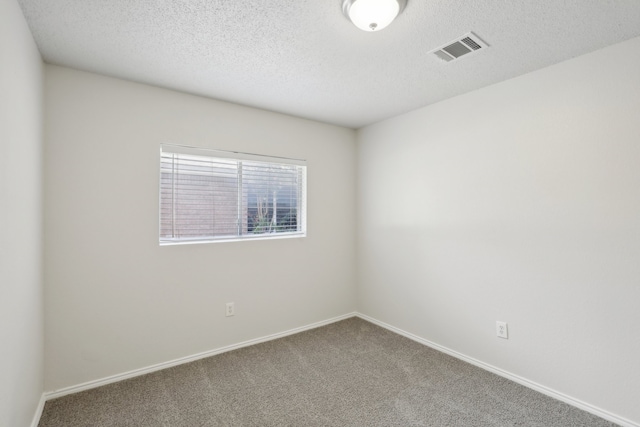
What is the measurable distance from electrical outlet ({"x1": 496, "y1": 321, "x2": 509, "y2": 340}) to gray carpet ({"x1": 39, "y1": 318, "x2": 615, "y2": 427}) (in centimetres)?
32

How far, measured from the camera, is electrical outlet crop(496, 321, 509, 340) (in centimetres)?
238

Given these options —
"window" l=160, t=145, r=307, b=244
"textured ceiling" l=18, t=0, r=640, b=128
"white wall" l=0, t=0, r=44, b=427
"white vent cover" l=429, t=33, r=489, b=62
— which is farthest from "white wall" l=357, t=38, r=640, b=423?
"white wall" l=0, t=0, r=44, b=427

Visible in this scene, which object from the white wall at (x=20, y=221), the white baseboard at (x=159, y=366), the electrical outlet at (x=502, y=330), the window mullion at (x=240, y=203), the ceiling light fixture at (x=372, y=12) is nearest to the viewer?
the white wall at (x=20, y=221)

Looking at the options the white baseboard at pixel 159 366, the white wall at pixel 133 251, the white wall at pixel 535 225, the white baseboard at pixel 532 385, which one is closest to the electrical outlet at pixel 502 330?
the white wall at pixel 535 225

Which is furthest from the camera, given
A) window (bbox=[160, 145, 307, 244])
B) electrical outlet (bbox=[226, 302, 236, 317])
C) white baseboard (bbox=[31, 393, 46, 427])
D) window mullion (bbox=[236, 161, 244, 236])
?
window mullion (bbox=[236, 161, 244, 236])

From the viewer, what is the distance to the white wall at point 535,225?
1.87 m

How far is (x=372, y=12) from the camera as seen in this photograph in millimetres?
1507

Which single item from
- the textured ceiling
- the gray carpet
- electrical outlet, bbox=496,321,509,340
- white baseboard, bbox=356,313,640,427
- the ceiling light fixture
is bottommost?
the gray carpet

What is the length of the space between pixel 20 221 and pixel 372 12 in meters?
2.11

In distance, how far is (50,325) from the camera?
2.11 metres

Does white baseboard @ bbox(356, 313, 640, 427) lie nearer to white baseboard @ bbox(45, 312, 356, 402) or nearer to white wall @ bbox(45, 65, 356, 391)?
white baseboard @ bbox(45, 312, 356, 402)

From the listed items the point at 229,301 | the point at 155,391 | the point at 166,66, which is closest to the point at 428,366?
the point at 229,301

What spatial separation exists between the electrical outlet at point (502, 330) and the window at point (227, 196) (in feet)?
6.63

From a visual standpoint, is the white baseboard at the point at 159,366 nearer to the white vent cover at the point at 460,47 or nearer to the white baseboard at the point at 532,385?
the white baseboard at the point at 532,385
